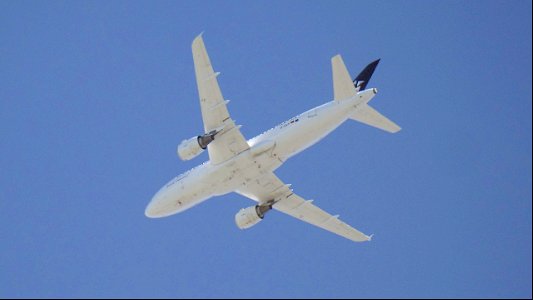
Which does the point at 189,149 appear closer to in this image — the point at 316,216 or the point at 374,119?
the point at 374,119

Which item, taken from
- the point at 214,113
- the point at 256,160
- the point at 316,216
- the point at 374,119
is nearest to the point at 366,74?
the point at 374,119

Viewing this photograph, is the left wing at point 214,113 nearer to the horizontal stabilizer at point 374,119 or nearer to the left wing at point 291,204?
the left wing at point 291,204

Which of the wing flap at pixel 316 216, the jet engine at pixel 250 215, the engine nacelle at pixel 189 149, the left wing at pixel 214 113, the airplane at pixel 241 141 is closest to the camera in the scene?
the left wing at pixel 214 113

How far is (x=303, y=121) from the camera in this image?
1873 inches

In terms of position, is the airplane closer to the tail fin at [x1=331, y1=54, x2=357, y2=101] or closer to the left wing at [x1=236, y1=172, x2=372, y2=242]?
the tail fin at [x1=331, y1=54, x2=357, y2=101]

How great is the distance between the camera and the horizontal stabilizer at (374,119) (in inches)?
1924

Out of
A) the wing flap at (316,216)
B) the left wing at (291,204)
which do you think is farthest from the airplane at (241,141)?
the wing flap at (316,216)

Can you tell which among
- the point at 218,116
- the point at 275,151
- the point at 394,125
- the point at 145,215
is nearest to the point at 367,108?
the point at 394,125

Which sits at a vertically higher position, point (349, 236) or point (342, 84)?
point (342, 84)

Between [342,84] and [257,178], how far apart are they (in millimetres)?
8587

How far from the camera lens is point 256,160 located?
4897 centimetres

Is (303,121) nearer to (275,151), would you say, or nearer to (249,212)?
(275,151)

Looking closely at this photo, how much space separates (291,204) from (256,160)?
24.9 ft

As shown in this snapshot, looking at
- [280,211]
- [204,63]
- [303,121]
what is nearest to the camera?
[204,63]
